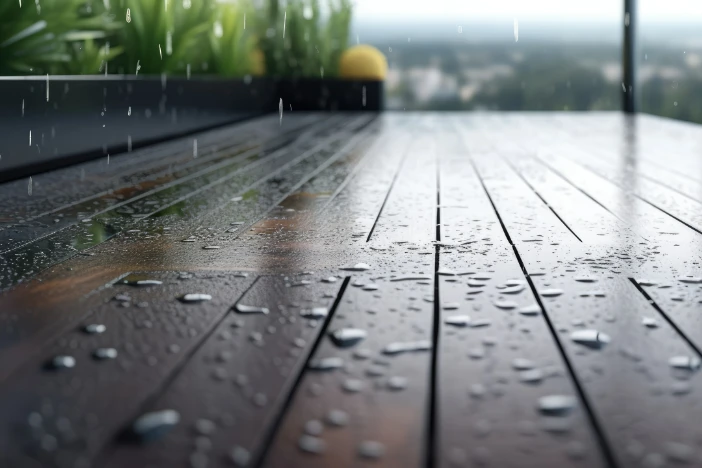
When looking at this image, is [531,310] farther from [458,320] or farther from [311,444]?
[311,444]

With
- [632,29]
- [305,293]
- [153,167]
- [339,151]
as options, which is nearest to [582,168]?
[339,151]

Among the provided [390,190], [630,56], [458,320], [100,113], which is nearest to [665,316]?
[458,320]

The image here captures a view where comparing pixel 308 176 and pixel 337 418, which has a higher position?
pixel 308 176

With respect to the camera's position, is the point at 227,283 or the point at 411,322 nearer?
the point at 411,322

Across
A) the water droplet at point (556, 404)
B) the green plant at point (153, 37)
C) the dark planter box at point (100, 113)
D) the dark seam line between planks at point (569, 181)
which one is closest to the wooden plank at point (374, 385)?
the water droplet at point (556, 404)

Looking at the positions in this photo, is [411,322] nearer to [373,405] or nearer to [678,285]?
[373,405]

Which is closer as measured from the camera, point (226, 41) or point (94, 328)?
point (94, 328)

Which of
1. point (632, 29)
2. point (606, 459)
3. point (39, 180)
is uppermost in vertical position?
point (632, 29)

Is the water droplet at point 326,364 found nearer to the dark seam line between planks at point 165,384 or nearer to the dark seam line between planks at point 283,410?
the dark seam line between planks at point 283,410
